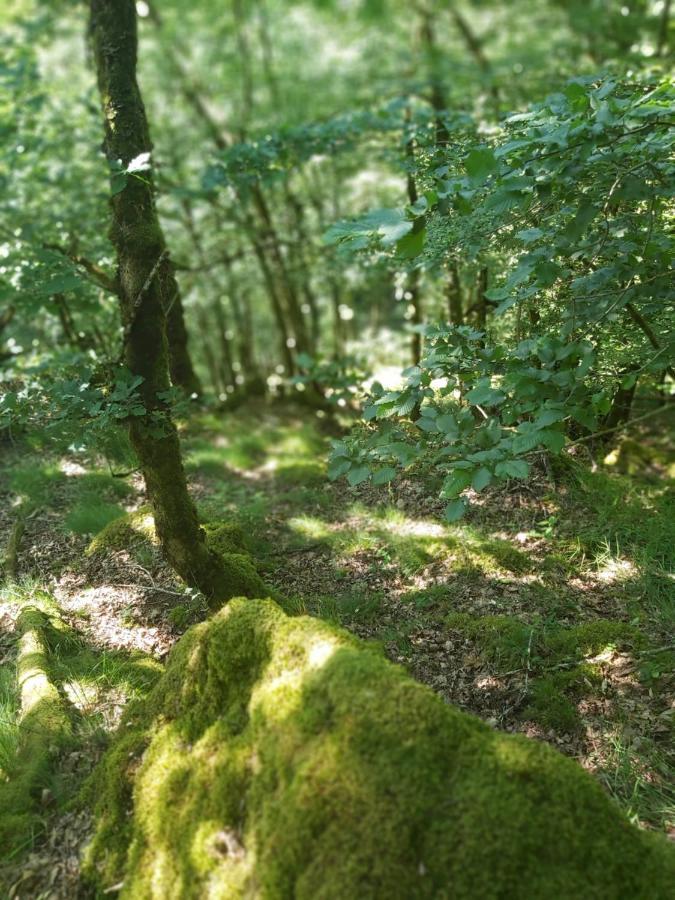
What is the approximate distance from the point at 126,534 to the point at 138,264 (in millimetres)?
2357

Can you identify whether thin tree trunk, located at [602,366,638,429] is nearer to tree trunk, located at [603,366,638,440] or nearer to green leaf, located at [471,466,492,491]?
tree trunk, located at [603,366,638,440]

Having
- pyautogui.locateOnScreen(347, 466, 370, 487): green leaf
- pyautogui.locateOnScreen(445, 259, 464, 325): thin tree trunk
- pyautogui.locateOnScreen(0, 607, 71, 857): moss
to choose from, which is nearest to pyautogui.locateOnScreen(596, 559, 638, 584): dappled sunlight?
pyautogui.locateOnScreen(347, 466, 370, 487): green leaf

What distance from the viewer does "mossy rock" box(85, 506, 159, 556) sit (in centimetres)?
471

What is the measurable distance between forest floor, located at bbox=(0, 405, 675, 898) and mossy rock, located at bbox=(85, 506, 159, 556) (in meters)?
0.02

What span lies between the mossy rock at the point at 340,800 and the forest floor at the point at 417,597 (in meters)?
0.55

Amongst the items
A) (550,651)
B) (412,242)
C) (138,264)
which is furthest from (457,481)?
(138,264)

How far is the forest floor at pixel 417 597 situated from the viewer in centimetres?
305

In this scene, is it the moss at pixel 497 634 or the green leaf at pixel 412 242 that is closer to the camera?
the green leaf at pixel 412 242

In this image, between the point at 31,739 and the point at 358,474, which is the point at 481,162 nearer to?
the point at 358,474

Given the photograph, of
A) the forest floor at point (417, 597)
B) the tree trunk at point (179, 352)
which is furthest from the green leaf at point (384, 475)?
the tree trunk at point (179, 352)

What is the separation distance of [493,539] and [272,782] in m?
3.28

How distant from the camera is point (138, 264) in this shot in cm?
354

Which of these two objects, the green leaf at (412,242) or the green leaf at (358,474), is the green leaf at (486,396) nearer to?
the green leaf at (358,474)

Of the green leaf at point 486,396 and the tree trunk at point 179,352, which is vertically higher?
the green leaf at point 486,396
